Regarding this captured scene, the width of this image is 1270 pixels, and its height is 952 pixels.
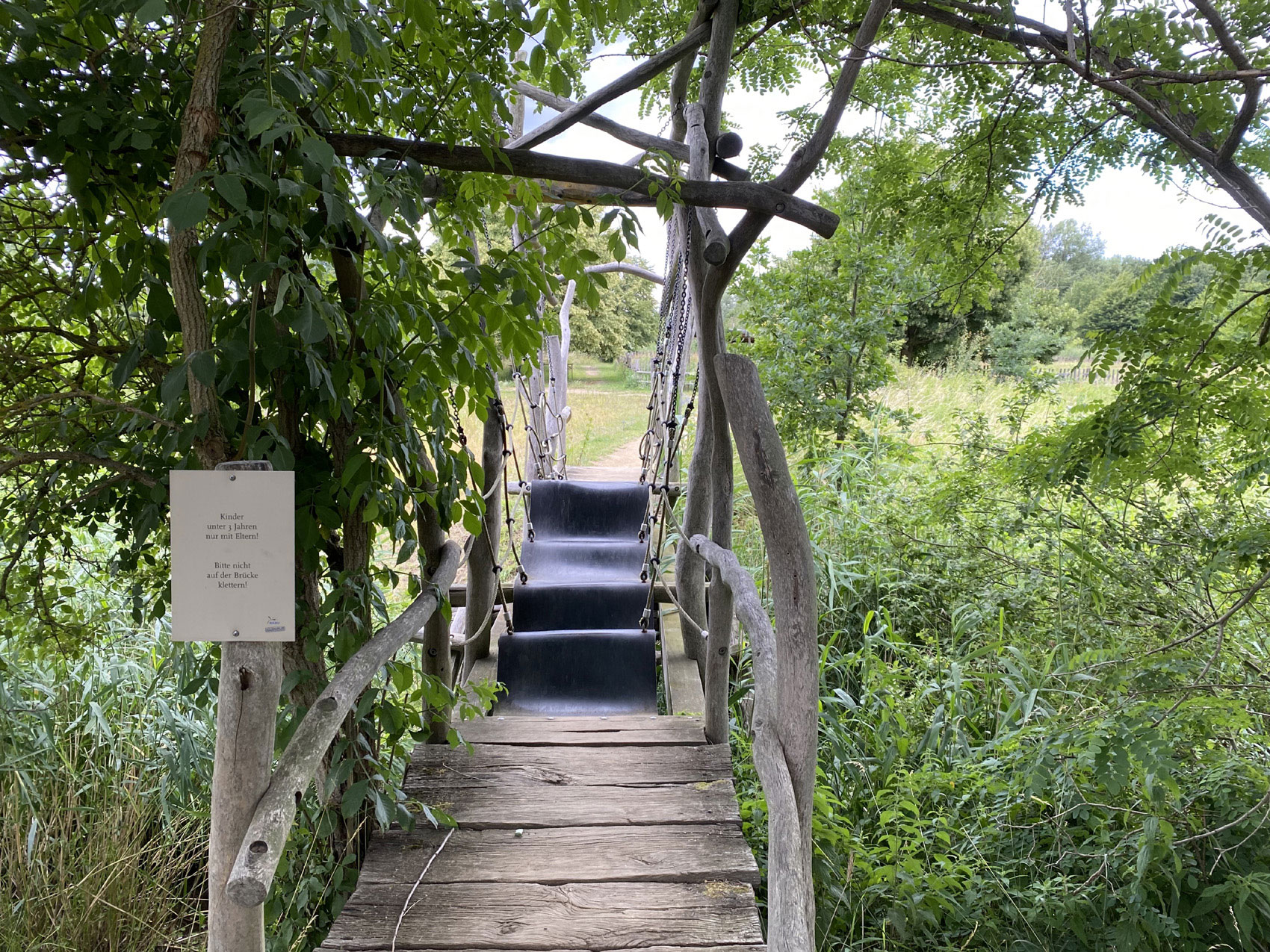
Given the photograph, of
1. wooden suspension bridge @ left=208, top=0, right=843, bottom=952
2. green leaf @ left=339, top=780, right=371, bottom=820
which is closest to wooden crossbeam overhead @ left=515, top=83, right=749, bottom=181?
wooden suspension bridge @ left=208, top=0, right=843, bottom=952

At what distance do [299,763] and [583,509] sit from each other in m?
2.76

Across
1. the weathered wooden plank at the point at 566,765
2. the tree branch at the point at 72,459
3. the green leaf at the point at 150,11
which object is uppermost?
the green leaf at the point at 150,11

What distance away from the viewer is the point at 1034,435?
9.02 ft

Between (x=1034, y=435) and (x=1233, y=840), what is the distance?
131 centimetres

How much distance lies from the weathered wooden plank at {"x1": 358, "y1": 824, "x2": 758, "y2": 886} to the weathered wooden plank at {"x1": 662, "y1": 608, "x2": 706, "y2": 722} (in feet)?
2.08

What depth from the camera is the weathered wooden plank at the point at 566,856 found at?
1825 millimetres

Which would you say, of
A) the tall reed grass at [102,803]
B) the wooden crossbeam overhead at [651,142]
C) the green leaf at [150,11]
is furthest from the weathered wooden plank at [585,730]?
the green leaf at [150,11]

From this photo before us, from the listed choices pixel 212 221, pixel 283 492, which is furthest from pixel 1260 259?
pixel 212 221

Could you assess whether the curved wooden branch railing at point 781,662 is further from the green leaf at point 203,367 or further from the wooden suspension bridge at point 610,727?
the green leaf at point 203,367

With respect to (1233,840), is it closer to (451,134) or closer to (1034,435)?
(1034,435)

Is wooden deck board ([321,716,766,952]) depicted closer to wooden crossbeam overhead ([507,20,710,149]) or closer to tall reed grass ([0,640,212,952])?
tall reed grass ([0,640,212,952])

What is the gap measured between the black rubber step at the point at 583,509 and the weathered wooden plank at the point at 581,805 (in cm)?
194

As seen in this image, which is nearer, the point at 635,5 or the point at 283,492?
the point at 283,492

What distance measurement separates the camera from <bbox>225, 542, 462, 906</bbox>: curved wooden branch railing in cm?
112
